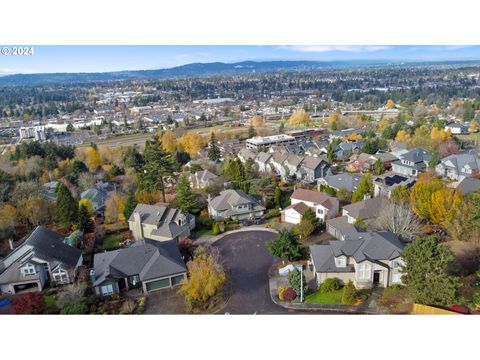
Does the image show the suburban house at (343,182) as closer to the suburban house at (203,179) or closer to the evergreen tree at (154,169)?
the suburban house at (203,179)

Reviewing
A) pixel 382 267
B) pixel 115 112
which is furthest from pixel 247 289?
pixel 115 112

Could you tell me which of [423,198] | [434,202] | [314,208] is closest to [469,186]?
[423,198]

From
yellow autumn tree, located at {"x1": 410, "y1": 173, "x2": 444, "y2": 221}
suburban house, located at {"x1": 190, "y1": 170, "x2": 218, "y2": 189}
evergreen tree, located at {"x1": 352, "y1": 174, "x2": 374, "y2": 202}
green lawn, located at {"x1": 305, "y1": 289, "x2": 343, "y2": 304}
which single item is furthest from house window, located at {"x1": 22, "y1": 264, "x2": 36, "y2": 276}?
yellow autumn tree, located at {"x1": 410, "y1": 173, "x2": 444, "y2": 221}

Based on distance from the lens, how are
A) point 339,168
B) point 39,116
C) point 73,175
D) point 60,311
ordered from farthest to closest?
1. point 39,116
2. point 339,168
3. point 73,175
4. point 60,311

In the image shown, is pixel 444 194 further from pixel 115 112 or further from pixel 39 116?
pixel 39 116

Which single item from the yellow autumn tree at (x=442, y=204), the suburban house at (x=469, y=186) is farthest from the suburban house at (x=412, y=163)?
the yellow autumn tree at (x=442, y=204)

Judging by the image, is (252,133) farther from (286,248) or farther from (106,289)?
(106,289)

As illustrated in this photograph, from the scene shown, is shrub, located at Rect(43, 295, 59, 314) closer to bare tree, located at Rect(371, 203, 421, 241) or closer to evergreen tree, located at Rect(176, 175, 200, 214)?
evergreen tree, located at Rect(176, 175, 200, 214)
